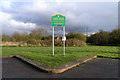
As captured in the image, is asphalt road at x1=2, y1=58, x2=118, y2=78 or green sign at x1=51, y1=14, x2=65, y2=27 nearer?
asphalt road at x1=2, y1=58, x2=118, y2=78

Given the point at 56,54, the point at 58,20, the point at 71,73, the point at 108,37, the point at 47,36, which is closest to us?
the point at 71,73

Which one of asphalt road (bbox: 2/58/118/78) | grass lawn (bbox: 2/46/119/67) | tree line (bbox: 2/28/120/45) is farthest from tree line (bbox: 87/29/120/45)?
asphalt road (bbox: 2/58/118/78)

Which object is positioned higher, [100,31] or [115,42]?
[100,31]

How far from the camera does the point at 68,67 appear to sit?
6.43 metres

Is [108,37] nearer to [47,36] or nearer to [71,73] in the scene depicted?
[47,36]

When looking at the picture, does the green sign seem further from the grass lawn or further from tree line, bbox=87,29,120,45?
tree line, bbox=87,29,120,45

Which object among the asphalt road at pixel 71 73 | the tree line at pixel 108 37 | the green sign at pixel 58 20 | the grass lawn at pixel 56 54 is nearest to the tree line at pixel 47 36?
the tree line at pixel 108 37

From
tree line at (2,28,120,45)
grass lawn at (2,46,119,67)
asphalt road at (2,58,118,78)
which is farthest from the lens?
tree line at (2,28,120,45)

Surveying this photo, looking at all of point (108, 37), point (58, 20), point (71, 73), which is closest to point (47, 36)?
point (108, 37)

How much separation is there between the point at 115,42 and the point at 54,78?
4374 cm

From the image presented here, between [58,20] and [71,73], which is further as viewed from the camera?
[58,20]

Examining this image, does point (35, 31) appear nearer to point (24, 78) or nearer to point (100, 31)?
point (100, 31)

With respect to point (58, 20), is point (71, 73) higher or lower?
lower

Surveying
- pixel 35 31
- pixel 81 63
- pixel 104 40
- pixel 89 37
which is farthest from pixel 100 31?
pixel 81 63
